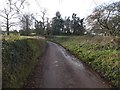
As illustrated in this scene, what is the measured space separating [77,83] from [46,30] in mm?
68159

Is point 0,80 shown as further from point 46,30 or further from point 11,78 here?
point 46,30

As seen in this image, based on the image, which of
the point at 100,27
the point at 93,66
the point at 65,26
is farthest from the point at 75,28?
the point at 93,66

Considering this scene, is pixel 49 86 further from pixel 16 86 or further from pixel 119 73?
pixel 119 73

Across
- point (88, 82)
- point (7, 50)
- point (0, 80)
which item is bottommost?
point (88, 82)

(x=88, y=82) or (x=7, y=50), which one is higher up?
(x=7, y=50)

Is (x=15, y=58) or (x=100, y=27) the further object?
(x=100, y=27)

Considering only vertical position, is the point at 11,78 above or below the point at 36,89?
above

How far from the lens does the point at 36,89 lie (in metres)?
9.51

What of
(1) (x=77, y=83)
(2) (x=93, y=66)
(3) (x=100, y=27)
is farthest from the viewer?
(3) (x=100, y=27)

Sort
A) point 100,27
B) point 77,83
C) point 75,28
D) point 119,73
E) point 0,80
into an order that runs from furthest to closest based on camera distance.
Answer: point 75,28
point 100,27
point 119,73
point 77,83
point 0,80

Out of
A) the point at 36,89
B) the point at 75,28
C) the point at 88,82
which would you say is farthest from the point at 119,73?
the point at 75,28

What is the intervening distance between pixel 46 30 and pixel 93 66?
209 feet

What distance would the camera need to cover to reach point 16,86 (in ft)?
28.6

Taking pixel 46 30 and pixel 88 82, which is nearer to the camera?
pixel 88 82
